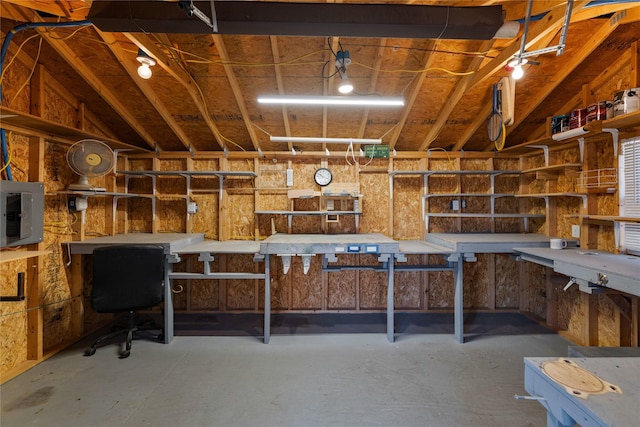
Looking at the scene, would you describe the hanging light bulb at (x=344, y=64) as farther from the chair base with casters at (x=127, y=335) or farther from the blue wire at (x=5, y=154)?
the chair base with casters at (x=127, y=335)

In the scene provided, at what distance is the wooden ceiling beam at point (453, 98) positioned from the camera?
2709mm

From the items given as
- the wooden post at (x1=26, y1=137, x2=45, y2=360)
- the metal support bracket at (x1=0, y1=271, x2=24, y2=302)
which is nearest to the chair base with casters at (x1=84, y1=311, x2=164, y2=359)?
the wooden post at (x1=26, y1=137, x2=45, y2=360)

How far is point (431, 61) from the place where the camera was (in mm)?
2795

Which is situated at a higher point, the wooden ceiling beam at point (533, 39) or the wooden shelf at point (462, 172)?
the wooden ceiling beam at point (533, 39)

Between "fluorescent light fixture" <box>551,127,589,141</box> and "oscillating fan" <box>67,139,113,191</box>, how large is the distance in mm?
5219

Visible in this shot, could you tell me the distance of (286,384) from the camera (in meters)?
2.43

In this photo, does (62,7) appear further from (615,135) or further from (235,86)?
(615,135)

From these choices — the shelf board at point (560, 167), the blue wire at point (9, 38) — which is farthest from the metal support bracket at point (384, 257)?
the blue wire at point (9, 38)

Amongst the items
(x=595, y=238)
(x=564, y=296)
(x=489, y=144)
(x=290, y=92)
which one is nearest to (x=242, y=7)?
(x=290, y=92)

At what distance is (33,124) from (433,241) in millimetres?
4856

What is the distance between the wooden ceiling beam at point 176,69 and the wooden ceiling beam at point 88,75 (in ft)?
2.28

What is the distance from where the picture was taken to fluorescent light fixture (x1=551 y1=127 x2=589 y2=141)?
2752mm

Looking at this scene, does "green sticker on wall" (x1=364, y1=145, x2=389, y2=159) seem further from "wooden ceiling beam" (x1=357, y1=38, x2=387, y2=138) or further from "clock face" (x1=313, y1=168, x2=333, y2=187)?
"clock face" (x1=313, y1=168, x2=333, y2=187)

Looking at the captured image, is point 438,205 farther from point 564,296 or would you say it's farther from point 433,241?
point 564,296
